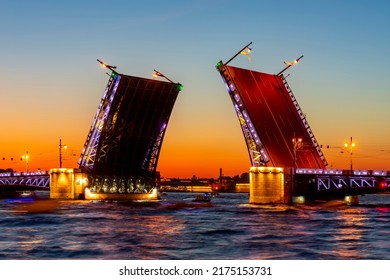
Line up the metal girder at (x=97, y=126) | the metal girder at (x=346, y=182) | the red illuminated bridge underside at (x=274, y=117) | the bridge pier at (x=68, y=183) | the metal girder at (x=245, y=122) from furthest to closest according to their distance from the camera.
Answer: the bridge pier at (x=68, y=183)
the metal girder at (x=346, y=182)
the red illuminated bridge underside at (x=274, y=117)
the metal girder at (x=245, y=122)
the metal girder at (x=97, y=126)

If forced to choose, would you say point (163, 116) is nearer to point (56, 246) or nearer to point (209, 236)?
point (209, 236)

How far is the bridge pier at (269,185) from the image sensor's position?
58.9m

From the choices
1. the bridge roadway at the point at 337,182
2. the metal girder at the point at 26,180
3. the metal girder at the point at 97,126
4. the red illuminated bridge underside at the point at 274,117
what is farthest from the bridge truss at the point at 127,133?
the bridge roadway at the point at 337,182

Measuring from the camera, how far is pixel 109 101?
56219mm

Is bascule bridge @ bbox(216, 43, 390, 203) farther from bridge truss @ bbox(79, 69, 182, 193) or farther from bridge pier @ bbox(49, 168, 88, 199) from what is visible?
bridge pier @ bbox(49, 168, 88, 199)

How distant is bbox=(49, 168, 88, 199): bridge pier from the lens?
225 ft

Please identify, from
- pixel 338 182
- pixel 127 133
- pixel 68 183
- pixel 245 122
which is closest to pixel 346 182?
pixel 338 182

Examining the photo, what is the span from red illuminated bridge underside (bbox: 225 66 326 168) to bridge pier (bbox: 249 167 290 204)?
1.05 metres

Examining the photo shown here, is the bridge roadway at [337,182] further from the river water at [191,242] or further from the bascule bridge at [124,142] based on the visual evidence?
the river water at [191,242]

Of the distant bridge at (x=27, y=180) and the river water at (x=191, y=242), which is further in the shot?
the distant bridge at (x=27, y=180)

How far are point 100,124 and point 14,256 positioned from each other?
40.7 meters

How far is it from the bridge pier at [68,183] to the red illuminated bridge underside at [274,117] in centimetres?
2064

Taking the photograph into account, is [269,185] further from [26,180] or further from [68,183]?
[26,180]

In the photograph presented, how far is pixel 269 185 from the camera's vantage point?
59.4m
